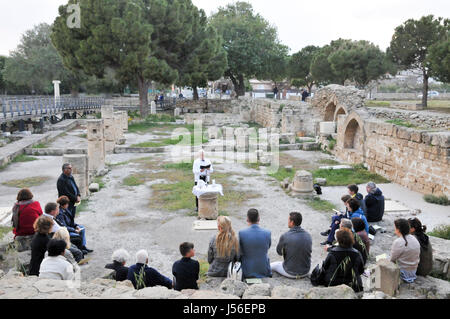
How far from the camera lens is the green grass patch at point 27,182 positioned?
12922 mm

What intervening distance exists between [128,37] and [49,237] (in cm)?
2559

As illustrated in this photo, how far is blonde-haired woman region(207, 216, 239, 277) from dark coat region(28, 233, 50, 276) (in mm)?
2361

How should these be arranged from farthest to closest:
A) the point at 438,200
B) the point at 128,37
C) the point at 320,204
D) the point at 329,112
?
the point at 128,37 → the point at 329,112 → the point at 438,200 → the point at 320,204

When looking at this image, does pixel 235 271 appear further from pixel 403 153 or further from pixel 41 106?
pixel 41 106

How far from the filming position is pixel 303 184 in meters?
11.6

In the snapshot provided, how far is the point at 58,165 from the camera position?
16.1 metres

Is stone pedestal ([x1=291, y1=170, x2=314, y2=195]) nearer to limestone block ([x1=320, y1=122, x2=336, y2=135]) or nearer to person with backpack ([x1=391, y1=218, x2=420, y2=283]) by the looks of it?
person with backpack ([x1=391, y1=218, x2=420, y2=283])

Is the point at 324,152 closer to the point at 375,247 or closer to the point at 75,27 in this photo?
the point at 375,247

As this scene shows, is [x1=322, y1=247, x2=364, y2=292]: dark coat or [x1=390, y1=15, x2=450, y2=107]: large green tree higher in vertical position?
[x1=390, y1=15, x2=450, y2=107]: large green tree

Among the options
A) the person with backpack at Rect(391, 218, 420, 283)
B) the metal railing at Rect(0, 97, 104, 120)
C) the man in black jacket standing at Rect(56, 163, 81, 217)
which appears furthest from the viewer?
the metal railing at Rect(0, 97, 104, 120)

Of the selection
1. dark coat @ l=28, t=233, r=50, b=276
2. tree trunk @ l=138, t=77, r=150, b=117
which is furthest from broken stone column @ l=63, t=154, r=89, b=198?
tree trunk @ l=138, t=77, r=150, b=117

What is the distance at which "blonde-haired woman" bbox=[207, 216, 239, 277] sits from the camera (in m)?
5.80

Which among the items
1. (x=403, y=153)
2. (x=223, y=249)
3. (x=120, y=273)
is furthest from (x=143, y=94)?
(x=223, y=249)

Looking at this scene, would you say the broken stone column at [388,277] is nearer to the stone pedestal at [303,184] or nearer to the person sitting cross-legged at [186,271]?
the person sitting cross-legged at [186,271]
